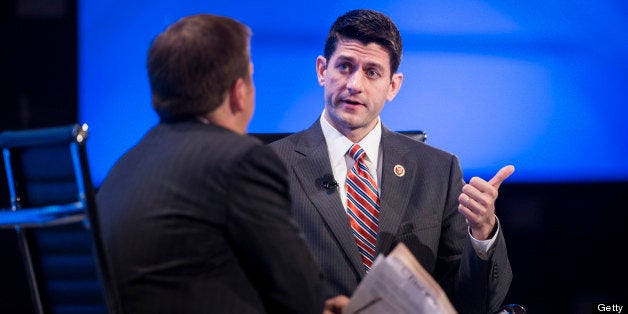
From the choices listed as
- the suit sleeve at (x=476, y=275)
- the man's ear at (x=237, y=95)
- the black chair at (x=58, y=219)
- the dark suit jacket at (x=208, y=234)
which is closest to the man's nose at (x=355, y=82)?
the suit sleeve at (x=476, y=275)

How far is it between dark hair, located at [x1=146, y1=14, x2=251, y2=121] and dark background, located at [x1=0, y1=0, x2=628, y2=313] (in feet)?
5.85

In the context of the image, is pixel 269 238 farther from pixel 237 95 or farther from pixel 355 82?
pixel 355 82

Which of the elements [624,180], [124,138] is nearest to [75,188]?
[124,138]

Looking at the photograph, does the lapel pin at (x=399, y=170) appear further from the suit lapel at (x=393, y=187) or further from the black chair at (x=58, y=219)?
the black chair at (x=58, y=219)

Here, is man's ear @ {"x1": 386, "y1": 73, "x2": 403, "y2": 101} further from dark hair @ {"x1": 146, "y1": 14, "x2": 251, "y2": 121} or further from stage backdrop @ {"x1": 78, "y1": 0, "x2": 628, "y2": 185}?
dark hair @ {"x1": 146, "y1": 14, "x2": 251, "y2": 121}

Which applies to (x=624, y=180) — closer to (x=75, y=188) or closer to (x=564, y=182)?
(x=564, y=182)

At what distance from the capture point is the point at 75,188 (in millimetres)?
1331

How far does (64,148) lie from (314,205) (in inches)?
38.0

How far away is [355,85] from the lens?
7.52 ft

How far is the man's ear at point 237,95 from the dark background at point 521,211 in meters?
1.81

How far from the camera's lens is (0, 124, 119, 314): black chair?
1294mm

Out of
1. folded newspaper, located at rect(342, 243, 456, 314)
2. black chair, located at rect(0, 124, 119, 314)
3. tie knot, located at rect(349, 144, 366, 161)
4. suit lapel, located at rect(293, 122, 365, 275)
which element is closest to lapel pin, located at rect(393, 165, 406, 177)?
tie knot, located at rect(349, 144, 366, 161)

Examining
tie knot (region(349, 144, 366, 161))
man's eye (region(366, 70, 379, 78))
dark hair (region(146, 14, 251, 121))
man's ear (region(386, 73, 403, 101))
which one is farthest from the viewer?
man's ear (region(386, 73, 403, 101))

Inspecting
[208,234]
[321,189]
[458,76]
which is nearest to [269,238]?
[208,234]
